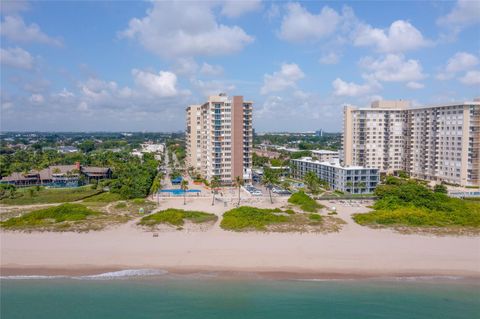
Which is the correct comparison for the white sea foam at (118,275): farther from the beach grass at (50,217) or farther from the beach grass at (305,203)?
the beach grass at (305,203)

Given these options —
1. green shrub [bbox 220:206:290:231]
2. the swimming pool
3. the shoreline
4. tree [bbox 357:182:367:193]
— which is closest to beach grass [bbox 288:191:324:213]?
green shrub [bbox 220:206:290:231]

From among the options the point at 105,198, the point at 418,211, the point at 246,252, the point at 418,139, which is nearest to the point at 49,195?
the point at 105,198

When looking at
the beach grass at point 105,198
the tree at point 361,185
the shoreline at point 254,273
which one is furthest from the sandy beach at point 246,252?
the tree at point 361,185

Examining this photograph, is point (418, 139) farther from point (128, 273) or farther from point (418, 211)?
point (128, 273)

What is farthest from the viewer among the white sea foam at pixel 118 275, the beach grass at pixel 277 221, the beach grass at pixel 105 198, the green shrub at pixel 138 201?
the beach grass at pixel 105 198

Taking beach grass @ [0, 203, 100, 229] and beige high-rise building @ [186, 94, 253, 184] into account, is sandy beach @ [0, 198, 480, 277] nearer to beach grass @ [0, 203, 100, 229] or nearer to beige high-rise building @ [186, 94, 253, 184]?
beach grass @ [0, 203, 100, 229]
